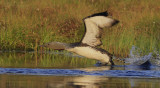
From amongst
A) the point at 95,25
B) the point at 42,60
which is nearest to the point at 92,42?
the point at 95,25

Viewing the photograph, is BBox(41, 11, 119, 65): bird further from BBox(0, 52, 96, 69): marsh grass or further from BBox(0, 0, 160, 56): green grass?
BBox(0, 0, 160, 56): green grass

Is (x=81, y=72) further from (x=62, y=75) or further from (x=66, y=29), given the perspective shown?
(x=66, y=29)

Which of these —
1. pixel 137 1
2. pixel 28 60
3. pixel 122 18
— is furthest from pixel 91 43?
pixel 137 1

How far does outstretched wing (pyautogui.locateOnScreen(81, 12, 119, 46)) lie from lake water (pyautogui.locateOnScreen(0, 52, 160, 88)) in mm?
706

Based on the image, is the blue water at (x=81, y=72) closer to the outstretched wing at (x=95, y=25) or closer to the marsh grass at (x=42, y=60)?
the marsh grass at (x=42, y=60)

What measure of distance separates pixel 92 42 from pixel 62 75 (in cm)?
268

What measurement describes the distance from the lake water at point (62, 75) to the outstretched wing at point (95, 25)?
0.71m

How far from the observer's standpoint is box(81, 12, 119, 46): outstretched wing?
35.1 ft

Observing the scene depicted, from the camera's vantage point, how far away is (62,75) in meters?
9.12

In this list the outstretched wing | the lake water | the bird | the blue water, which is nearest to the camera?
the lake water

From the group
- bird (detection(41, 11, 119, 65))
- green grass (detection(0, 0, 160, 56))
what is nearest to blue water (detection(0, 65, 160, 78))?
bird (detection(41, 11, 119, 65))

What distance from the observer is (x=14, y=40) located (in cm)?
1443

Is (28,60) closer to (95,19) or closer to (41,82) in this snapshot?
(95,19)

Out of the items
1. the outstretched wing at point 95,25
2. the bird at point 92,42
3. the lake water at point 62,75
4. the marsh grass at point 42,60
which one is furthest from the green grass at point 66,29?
the outstretched wing at point 95,25
